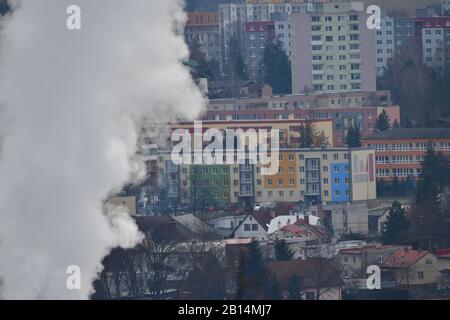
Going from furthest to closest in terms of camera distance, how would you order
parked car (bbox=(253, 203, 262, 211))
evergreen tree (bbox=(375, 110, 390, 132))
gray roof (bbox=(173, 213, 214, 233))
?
1. evergreen tree (bbox=(375, 110, 390, 132))
2. parked car (bbox=(253, 203, 262, 211))
3. gray roof (bbox=(173, 213, 214, 233))

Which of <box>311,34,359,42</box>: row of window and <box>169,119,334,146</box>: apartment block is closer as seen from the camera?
<box>169,119,334,146</box>: apartment block

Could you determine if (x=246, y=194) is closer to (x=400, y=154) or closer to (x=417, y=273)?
(x=400, y=154)

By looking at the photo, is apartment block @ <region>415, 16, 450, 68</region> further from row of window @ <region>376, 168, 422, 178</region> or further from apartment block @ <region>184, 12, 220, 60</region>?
row of window @ <region>376, 168, 422, 178</region>

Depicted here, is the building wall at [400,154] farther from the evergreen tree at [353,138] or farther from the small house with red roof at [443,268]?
the small house with red roof at [443,268]

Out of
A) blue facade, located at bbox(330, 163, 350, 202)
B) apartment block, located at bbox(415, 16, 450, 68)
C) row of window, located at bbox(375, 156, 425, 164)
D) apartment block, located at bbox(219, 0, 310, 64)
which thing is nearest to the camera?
blue facade, located at bbox(330, 163, 350, 202)

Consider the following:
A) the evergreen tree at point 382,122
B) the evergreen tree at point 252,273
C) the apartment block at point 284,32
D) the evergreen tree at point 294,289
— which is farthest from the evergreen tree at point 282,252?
the apartment block at point 284,32

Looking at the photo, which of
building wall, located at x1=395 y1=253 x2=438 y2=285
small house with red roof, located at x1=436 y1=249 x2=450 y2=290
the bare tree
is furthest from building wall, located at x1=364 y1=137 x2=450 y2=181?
the bare tree
